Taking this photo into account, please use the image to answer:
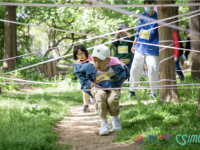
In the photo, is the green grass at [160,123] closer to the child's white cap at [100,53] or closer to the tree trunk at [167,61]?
the tree trunk at [167,61]

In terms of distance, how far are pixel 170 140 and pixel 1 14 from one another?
11.6 m

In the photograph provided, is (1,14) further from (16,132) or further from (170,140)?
(170,140)

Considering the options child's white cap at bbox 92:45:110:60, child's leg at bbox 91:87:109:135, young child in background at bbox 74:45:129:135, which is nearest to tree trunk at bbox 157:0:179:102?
young child in background at bbox 74:45:129:135

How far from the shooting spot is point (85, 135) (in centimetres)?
340

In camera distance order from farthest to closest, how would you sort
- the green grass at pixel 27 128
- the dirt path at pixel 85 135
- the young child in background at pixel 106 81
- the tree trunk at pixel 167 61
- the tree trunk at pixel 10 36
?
the tree trunk at pixel 10 36
the tree trunk at pixel 167 61
the young child in background at pixel 106 81
the dirt path at pixel 85 135
the green grass at pixel 27 128

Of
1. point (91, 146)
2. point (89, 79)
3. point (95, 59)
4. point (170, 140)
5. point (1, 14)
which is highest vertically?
point (1, 14)

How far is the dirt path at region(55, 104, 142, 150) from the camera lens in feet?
9.16

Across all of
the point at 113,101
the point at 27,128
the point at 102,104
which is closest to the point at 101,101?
the point at 102,104

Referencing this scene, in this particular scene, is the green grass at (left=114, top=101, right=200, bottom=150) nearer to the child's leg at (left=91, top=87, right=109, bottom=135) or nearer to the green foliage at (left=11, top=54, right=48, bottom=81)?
the child's leg at (left=91, top=87, right=109, bottom=135)

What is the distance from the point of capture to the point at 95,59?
3.29 m

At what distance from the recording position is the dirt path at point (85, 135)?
9.16ft

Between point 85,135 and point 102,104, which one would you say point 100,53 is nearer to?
point 102,104

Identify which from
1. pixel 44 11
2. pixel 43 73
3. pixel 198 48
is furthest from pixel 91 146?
pixel 44 11

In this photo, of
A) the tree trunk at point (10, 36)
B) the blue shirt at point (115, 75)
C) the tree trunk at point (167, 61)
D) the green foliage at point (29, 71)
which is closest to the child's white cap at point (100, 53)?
the blue shirt at point (115, 75)
